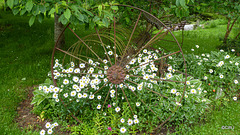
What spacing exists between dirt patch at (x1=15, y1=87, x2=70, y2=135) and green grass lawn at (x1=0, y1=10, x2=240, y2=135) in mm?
77

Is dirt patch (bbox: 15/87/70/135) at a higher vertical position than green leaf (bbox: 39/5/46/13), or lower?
lower

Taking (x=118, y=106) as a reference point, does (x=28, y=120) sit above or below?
below

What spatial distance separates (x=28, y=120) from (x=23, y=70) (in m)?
1.64

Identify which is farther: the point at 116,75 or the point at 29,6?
the point at 116,75

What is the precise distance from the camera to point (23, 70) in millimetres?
4172

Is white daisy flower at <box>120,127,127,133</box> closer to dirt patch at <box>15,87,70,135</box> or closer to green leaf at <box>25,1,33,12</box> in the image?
dirt patch at <box>15,87,70,135</box>

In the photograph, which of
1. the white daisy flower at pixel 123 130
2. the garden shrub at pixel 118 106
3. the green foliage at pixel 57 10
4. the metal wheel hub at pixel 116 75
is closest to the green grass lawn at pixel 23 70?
the garden shrub at pixel 118 106

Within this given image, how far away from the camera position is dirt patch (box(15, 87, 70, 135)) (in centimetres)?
267

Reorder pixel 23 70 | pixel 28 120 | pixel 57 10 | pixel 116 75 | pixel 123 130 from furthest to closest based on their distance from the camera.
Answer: pixel 23 70, pixel 28 120, pixel 116 75, pixel 123 130, pixel 57 10

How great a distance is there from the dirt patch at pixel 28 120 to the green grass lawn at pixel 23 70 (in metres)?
0.08

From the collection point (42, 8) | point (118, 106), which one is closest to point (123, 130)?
point (118, 106)

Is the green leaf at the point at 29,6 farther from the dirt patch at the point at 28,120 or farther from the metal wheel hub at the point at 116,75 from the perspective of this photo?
the dirt patch at the point at 28,120

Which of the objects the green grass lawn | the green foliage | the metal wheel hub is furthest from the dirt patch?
the green foliage

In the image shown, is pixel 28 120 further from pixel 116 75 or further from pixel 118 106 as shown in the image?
pixel 116 75
